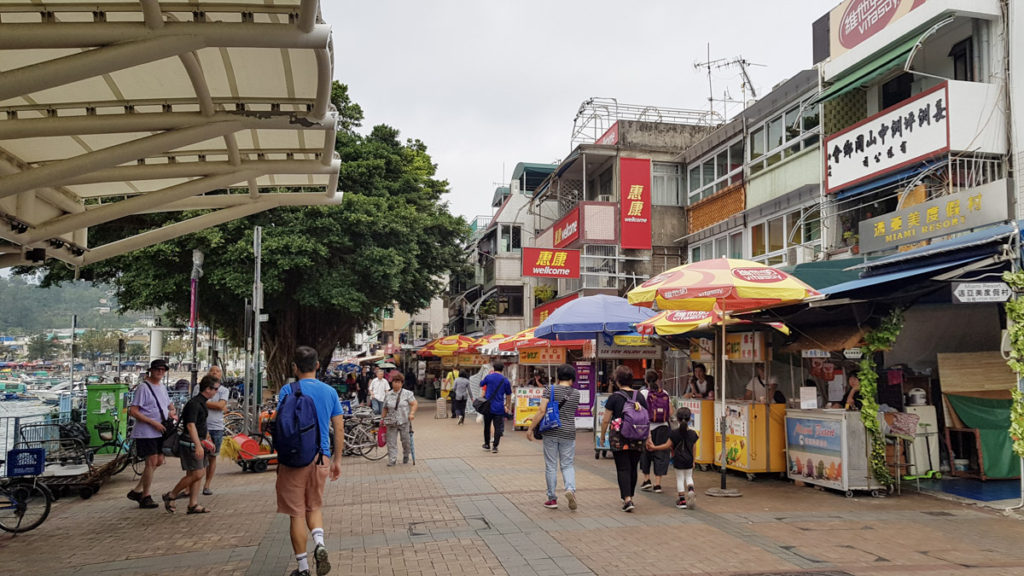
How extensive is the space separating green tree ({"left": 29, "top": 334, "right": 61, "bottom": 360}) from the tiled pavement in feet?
48.7

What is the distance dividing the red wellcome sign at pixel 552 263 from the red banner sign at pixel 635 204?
72.9 inches

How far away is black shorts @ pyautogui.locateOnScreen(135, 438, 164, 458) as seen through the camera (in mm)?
8922

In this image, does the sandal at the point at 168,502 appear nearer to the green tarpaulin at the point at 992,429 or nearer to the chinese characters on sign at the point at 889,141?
the green tarpaulin at the point at 992,429

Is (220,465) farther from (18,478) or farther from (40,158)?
(40,158)

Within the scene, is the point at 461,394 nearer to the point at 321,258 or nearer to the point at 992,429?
the point at 321,258

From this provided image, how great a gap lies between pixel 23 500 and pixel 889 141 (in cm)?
1461

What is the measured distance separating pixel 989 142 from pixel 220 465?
14.8 metres

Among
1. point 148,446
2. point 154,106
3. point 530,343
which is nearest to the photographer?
point 154,106

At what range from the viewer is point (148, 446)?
8.95 m

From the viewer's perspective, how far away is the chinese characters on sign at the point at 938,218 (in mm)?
10742

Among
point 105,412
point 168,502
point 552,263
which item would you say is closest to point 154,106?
point 168,502

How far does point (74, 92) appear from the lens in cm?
654

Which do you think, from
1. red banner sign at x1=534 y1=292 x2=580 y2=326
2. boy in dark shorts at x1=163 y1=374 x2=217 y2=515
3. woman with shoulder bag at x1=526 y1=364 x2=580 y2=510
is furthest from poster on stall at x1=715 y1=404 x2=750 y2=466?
red banner sign at x1=534 y1=292 x2=580 y2=326

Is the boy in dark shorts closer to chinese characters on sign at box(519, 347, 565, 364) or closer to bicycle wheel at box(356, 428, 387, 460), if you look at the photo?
bicycle wheel at box(356, 428, 387, 460)
